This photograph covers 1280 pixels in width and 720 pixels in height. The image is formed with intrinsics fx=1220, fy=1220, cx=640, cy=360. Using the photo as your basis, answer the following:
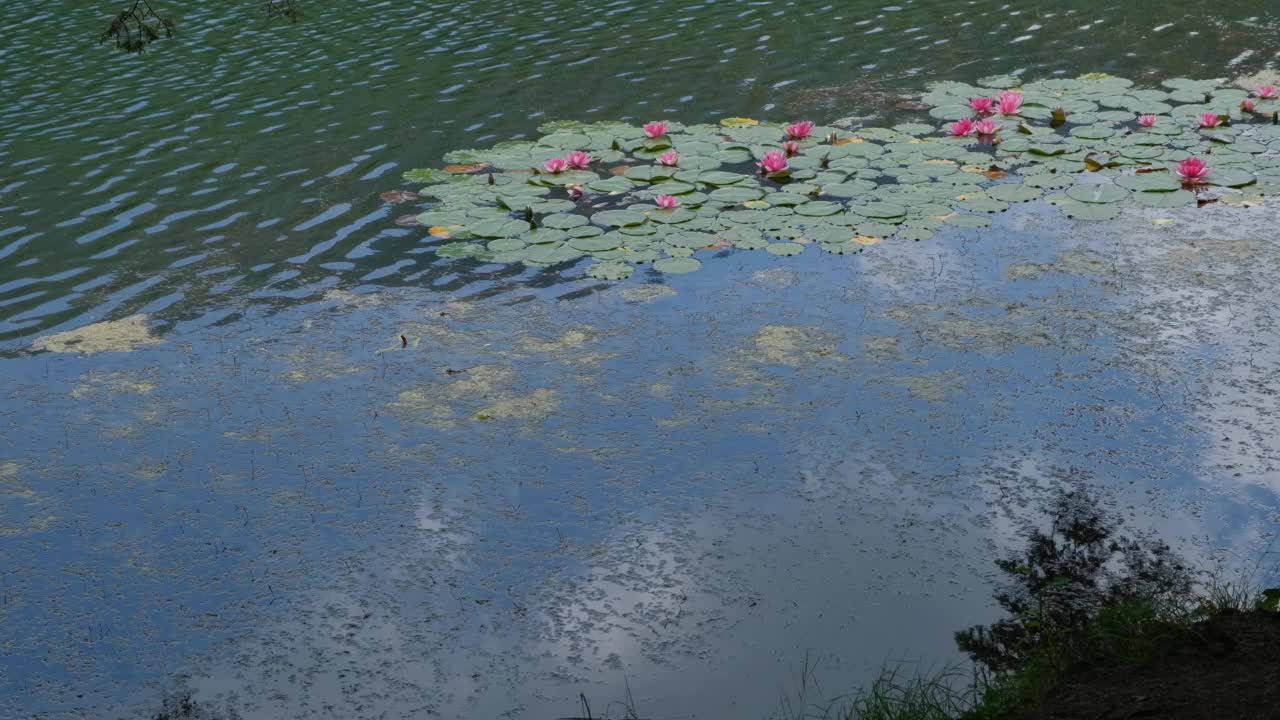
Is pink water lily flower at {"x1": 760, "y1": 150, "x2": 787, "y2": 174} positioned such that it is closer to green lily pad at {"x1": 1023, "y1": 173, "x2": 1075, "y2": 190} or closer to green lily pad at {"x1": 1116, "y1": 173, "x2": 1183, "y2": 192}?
green lily pad at {"x1": 1023, "y1": 173, "x2": 1075, "y2": 190}

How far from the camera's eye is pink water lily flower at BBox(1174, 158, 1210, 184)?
694 centimetres

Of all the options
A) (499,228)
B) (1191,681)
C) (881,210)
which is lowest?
(881,210)

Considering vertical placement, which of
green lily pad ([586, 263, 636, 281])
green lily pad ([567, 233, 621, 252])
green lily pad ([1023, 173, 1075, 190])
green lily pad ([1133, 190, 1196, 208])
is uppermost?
green lily pad ([567, 233, 621, 252])

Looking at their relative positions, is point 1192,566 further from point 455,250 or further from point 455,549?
point 455,250

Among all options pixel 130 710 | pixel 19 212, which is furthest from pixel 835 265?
pixel 19 212

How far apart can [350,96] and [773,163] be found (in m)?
4.25

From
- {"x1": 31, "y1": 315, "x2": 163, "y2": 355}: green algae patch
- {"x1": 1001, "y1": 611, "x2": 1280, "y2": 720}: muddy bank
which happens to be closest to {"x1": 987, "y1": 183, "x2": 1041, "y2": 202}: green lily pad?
{"x1": 1001, "y1": 611, "x2": 1280, "y2": 720}: muddy bank

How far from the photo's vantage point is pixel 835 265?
6332 mm

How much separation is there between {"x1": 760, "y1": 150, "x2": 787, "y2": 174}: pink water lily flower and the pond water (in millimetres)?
1196

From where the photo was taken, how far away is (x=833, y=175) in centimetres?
740

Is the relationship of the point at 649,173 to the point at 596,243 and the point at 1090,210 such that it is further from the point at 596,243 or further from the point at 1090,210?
the point at 1090,210

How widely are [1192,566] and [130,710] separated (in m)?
3.30

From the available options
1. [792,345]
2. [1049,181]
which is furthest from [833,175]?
[792,345]

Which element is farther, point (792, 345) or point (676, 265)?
point (676, 265)
